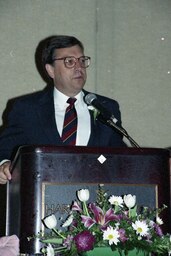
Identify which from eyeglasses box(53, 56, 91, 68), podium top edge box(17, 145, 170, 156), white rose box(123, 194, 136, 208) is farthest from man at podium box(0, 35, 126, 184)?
white rose box(123, 194, 136, 208)

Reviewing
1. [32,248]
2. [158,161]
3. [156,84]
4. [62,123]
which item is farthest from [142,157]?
[156,84]

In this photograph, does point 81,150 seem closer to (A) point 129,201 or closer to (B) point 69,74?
(A) point 129,201

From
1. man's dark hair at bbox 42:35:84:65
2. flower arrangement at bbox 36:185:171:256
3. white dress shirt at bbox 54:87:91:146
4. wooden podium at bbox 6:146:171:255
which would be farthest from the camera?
man's dark hair at bbox 42:35:84:65

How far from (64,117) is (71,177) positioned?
0.69m

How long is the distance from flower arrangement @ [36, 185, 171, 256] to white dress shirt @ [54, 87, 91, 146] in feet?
2.02

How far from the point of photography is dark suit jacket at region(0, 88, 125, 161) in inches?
→ 85.4

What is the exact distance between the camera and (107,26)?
149 inches

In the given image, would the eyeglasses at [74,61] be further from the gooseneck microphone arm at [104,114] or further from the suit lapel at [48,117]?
the gooseneck microphone arm at [104,114]

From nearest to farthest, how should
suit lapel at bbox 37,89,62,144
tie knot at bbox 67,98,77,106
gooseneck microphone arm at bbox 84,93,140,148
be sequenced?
1. gooseneck microphone arm at bbox 84,93,140,148
2. suit lapel at bbox 37,89,62,144
3. tie knot at bbox 67,98,77,106

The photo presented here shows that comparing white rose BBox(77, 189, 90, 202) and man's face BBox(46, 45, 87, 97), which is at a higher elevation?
man's face BBox(46, 45, 87, 97)

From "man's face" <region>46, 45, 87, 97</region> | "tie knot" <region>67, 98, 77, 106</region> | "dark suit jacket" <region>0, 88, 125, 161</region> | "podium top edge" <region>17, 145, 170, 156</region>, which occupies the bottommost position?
"podium top edge" <region>17, 145, 170, 156</region>

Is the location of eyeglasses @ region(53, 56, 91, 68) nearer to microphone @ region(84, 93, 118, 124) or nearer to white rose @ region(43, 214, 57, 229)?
microphone @ region(84, 93, 118, 124)

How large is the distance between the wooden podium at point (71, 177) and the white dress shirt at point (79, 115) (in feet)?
1.74

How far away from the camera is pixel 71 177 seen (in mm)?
1684
